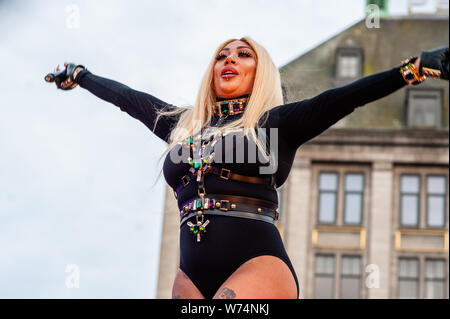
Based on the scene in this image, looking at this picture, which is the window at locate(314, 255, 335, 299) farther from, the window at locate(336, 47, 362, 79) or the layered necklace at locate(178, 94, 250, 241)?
the layered necklace at locate(178, 94, 250, 241)

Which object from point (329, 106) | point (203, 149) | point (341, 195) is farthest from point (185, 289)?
point (341, 195)

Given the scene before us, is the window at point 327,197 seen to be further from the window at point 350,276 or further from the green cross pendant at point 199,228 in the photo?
the green cross pendant at point 199,228

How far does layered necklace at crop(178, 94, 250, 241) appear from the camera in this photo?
14.4 ft

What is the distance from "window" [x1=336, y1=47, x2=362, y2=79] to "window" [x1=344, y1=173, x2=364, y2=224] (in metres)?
4.29

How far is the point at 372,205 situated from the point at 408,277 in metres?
3.02

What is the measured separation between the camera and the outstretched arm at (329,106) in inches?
156

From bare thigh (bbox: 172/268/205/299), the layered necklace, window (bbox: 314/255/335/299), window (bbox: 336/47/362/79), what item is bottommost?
bare thigh (bbox: 172/268/205/299)

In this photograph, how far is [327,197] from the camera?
110ft

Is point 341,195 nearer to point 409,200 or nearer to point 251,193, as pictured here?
point 409,200

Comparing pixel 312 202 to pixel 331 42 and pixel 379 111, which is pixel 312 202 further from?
pixel 331 42

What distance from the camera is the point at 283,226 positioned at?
3347 cm

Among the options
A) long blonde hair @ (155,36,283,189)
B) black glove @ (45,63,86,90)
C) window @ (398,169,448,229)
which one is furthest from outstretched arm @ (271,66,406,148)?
window @ (398,169,448,229)
